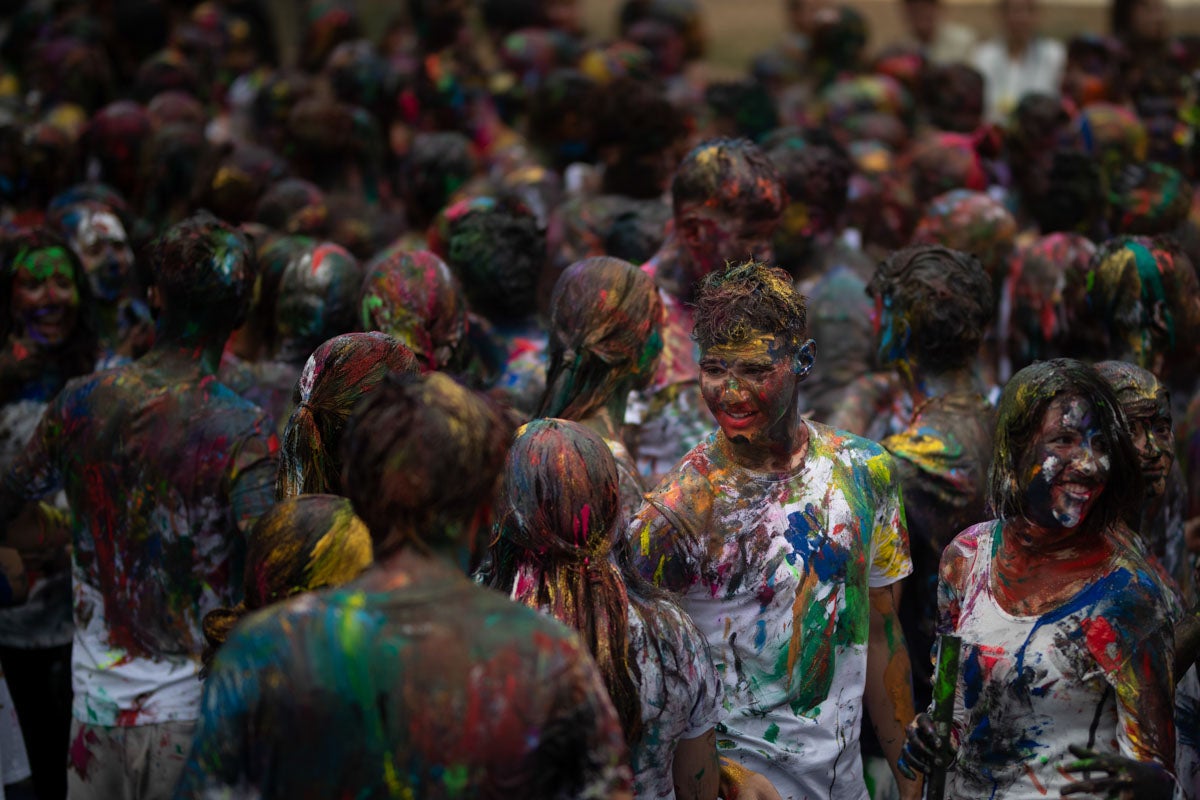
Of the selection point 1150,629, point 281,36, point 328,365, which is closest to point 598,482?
point 328,365

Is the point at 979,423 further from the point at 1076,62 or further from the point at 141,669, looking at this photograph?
the point at 1076,62

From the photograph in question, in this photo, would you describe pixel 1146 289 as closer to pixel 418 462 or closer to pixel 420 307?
pixel 420 307

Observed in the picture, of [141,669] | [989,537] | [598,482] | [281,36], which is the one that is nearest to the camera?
[598,482]

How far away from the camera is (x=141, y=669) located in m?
4.55

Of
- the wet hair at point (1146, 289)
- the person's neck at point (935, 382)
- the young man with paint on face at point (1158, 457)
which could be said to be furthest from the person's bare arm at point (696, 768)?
the wet hair at point (1146, 289)

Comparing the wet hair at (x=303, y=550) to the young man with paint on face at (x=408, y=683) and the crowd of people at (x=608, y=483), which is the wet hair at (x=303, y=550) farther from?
the young man with paint on face at (x=408, y=683)

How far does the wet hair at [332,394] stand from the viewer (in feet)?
12.7

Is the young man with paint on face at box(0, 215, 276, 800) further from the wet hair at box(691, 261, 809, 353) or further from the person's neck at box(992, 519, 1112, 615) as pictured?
the person's neck at box(992, 519, 1112, 615)

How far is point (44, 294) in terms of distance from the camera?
5.59m

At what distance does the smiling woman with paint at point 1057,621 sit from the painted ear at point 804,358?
1.95ft

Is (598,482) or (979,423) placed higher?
(598,482)

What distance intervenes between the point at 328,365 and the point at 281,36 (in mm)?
11274

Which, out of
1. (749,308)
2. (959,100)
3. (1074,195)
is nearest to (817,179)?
(1074,195)

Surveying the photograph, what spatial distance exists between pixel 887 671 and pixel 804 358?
942 millimetres
